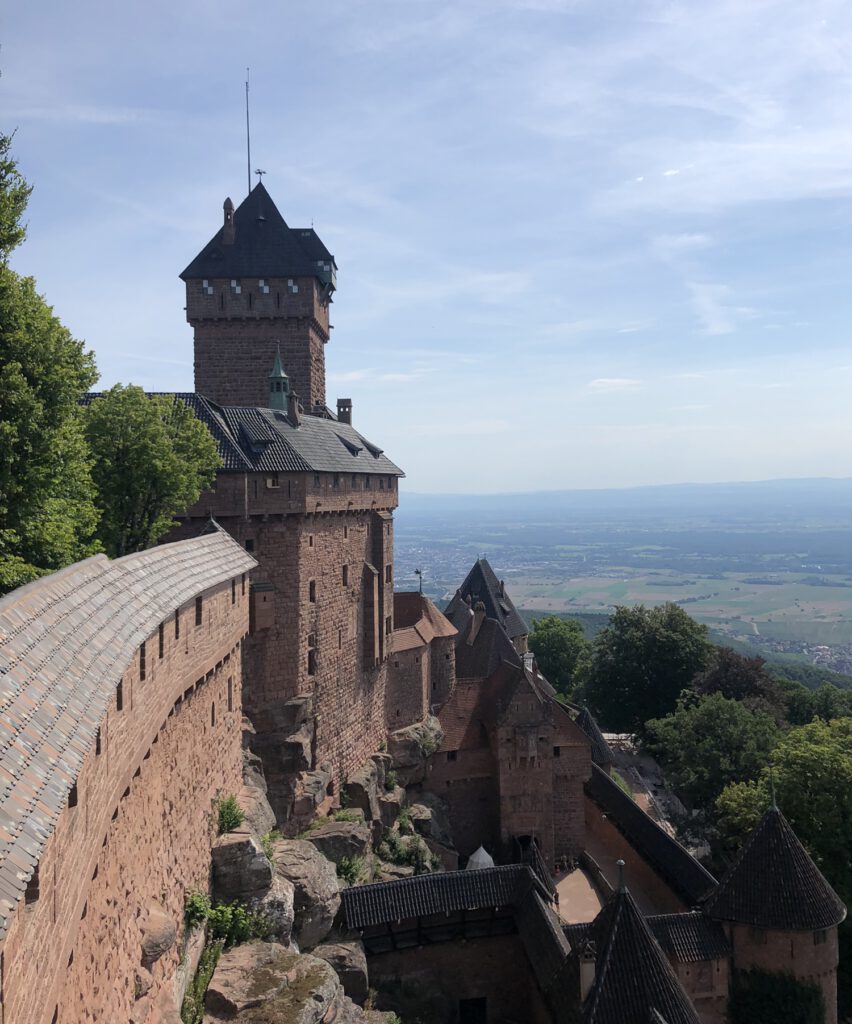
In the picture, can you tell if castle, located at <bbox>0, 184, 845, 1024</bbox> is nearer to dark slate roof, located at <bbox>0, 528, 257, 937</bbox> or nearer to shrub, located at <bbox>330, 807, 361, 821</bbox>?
dark slate roof, located at <bbox>0, 528, 257, 937</bbox>

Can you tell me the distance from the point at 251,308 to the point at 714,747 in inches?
1024

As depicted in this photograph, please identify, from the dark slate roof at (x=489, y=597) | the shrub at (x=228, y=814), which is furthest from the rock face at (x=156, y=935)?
the dark slate roof at (x=489, y=597)

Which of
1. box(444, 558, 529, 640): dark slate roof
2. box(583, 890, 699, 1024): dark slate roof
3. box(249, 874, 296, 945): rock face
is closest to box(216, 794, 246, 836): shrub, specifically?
box(249, 874, 296, 945): rock face

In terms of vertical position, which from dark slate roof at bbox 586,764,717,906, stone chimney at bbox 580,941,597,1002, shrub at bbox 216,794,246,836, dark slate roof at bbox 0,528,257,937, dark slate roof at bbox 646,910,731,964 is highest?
dark slate roof at bbox 0,528,257,937

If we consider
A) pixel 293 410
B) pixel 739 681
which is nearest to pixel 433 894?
pixel 293 410

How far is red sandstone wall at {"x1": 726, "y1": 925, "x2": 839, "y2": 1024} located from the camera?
20.0m

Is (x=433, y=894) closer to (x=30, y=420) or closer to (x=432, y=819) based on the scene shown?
(x=432, y=819)

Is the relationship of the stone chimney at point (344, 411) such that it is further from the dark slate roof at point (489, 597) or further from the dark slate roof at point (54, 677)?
the dark slate roof at point (54, 677)

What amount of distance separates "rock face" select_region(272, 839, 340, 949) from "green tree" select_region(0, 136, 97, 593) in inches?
316

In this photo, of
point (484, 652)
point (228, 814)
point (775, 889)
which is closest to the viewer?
point (228, 814)

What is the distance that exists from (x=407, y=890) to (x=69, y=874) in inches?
686

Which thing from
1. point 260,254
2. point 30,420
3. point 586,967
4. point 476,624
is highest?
point 260,254

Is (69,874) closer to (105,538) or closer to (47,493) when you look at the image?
(47,493)

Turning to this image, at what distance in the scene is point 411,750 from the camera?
28656 mm
